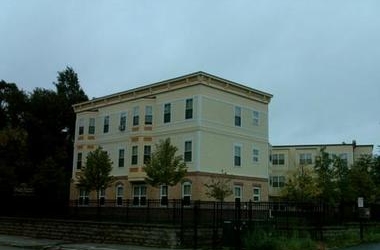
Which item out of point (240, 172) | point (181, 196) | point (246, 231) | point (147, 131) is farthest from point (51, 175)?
point (246, 231)

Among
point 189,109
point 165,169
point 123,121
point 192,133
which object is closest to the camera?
point 165,169

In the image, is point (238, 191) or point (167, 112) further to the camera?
point (167, 112)

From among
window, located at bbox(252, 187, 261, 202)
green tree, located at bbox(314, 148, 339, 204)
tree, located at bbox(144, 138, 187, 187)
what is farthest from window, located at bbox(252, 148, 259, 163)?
tree, located at bbox(144, 138, 187, 187)

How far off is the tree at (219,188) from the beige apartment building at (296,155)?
30.3m

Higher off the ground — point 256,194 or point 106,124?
point 106,124

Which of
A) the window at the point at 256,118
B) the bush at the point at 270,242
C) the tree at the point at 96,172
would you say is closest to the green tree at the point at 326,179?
the window at the point at 256,118

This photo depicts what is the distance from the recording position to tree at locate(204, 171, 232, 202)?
126 ft

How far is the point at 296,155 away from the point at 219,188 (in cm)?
3594

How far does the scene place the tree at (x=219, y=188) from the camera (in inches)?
1513

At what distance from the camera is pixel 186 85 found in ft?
140

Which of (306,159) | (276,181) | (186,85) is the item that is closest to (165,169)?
(186,85)

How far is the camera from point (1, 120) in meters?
55.5

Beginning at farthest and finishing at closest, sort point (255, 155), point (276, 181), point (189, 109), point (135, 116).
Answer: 1. point (276, 181)
2. point (135, 116)
3. point (255, 155)
4. point (189, 109)

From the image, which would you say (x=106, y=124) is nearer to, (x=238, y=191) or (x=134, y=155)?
(x=134, y=155)
